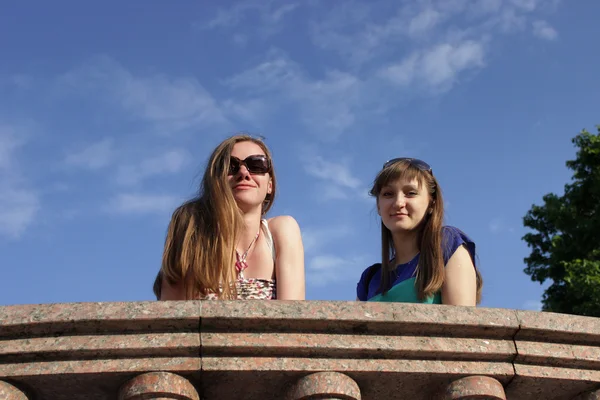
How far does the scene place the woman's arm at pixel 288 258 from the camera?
4191 millimetres

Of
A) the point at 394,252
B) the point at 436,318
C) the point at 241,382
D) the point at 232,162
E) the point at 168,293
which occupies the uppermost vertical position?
the point at 232,162

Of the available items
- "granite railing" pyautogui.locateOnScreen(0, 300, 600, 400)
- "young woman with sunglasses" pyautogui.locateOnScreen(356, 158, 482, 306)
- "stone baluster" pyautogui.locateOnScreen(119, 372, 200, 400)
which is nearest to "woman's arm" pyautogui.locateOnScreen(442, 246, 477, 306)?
"young woman with sunglasses" pyautogui.locateOnScreen(356, 158, 482, 306)

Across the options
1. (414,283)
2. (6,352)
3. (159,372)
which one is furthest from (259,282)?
(6,352)

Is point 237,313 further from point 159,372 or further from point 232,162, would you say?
point 232,162

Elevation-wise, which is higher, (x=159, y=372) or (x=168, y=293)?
(x=168, y=293)

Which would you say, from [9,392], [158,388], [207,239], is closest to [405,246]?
[207,239]

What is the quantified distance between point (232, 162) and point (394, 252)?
1110mm

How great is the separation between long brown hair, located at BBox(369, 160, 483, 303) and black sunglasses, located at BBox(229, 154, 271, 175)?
2.28 feet

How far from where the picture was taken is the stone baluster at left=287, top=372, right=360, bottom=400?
3225 mm

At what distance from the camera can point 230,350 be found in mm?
3303

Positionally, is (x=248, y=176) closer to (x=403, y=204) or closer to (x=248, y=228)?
(x=248, y=228)

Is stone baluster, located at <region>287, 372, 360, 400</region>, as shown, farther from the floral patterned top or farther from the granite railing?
the floral patterned top

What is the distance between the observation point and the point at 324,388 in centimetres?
323

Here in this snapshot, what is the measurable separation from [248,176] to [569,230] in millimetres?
13592
